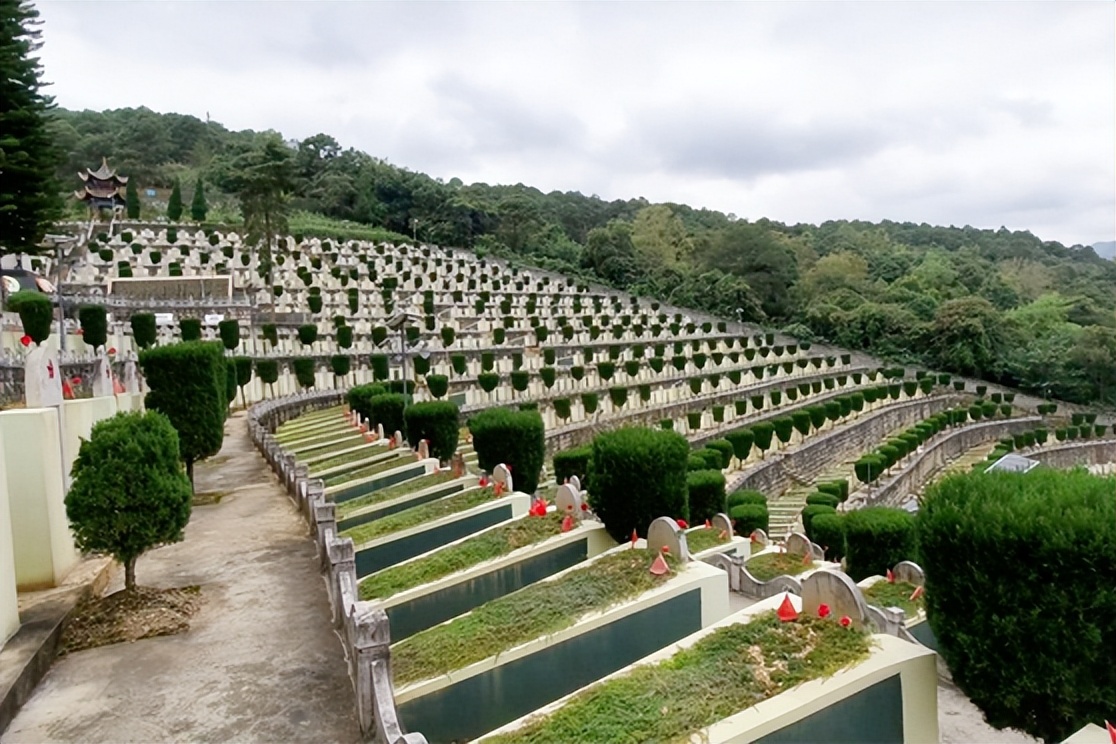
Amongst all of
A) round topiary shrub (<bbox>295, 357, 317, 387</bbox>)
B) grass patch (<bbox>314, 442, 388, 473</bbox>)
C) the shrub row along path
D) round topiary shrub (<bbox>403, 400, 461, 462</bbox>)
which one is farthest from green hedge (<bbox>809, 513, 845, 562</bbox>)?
round topiary shrub (<bbox>295, 357, 317, 387</bbox>)

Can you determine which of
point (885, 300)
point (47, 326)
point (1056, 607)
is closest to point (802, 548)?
point (1056, 607)

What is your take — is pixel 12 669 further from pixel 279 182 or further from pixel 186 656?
pixel 279 182

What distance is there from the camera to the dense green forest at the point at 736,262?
2044 inches

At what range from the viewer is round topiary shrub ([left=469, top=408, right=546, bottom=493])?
1413 centimetres

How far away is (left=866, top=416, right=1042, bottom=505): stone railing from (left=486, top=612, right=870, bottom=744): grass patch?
79.2 ft

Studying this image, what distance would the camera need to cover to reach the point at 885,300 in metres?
61.5

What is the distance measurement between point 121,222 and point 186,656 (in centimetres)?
5698

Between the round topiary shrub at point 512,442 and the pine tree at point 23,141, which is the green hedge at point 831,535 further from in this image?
the pine tree at point 23,141

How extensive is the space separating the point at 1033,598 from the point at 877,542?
8043 mm

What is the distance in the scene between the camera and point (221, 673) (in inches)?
279

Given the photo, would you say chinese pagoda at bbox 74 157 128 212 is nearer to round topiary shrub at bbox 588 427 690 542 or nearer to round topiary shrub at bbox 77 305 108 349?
round topiary shrub at bbox 77 305 108 349

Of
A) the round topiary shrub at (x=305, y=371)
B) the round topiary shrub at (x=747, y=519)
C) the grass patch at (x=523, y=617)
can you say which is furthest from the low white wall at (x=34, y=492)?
the round topiary shrub at (x=305, y=371)

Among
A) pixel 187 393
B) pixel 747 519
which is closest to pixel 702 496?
pixel 747 519

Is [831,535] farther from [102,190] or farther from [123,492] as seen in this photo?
[102,190]
